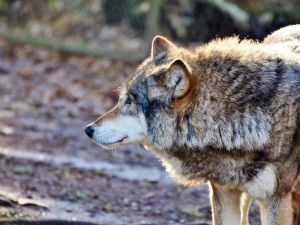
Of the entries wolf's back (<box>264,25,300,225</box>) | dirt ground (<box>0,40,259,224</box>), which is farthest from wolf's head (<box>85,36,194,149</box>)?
dirt ground (<box>0,40,259,224</box>)

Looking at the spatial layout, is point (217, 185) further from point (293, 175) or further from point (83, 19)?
point (83, 19)

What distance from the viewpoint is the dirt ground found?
18.3ft

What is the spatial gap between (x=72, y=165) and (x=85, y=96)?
3003 mm

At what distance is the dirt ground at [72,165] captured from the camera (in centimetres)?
557

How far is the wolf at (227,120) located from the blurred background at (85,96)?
0.77 m

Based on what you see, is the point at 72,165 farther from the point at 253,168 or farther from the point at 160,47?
the point at 253,168

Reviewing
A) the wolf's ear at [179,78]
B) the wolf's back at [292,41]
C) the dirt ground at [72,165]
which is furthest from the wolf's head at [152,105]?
the dirt ground at [72,165]

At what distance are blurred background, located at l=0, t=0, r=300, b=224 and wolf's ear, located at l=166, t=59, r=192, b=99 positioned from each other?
1.04 m

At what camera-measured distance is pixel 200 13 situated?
10734 mm

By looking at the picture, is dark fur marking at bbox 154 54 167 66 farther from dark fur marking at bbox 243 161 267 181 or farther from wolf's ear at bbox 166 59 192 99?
dark fur marking at bbox 243 161 267 181

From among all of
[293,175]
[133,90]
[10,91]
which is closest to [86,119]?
[10,91]

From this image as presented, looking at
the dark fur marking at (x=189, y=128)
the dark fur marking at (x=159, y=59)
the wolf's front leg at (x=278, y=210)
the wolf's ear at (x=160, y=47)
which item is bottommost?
the wolf's front leg at (x=278, y=210)

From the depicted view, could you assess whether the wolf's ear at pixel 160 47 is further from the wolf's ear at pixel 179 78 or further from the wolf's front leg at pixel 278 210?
the wolf's front leg at pixel 278 210

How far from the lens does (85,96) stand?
9797 millimetres
